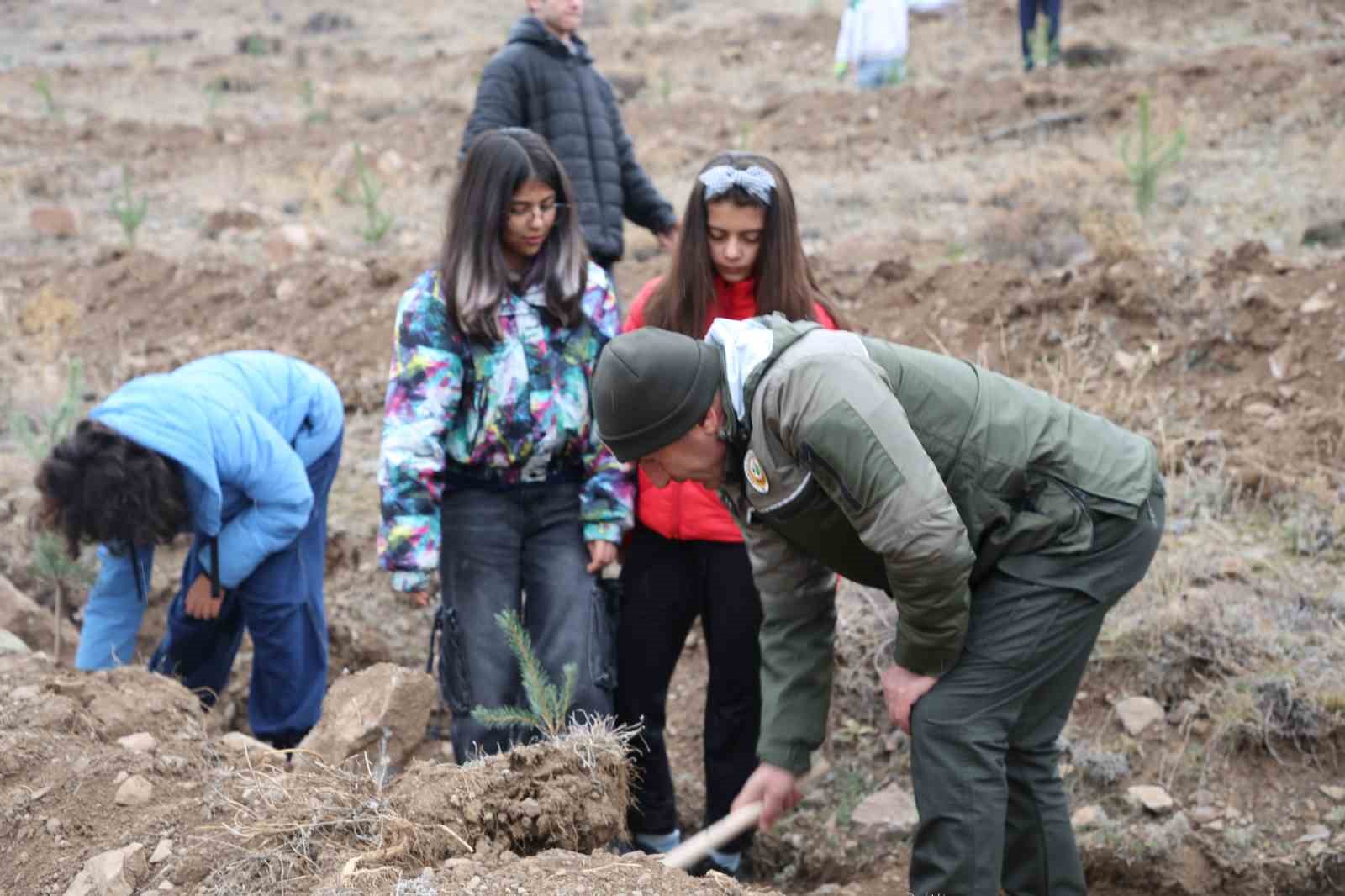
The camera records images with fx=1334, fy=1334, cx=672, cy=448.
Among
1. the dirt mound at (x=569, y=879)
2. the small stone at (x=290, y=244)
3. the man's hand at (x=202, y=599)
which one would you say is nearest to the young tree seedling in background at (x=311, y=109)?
the small stone at (x=290, y=244)

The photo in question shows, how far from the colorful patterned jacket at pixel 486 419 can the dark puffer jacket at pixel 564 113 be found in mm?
1010

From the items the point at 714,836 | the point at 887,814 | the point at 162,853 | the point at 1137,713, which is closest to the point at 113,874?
the point at 162,853

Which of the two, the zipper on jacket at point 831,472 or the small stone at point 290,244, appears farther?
the small stone at point 290,244

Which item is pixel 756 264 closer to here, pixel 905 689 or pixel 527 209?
pixel 527 209

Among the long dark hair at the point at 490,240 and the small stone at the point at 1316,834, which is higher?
the long dark hair at the point at 490,240

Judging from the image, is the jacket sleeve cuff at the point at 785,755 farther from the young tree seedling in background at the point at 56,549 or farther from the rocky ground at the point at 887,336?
the young tree seedling in background at the point at 56,549

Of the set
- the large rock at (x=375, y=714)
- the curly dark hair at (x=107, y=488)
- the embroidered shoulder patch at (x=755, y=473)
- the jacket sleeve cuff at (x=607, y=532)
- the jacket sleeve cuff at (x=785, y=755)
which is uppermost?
the embroidered shoulder patch at (x=755, y=473)

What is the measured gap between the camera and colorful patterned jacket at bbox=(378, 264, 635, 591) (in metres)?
2.98

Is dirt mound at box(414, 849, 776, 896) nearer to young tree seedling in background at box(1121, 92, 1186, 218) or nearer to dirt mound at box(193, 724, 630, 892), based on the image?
dirt mound at box(193, 724, 630, 892)

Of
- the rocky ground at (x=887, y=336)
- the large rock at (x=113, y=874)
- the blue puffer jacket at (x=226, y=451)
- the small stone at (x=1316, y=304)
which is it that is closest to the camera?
the large rock at (x=113, y=874)

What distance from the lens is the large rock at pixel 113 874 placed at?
2.26m

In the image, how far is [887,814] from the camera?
3.53 m

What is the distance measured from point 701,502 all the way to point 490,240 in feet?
2.52

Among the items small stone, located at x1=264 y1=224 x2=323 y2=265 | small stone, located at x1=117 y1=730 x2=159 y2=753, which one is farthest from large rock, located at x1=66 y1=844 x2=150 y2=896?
small stone, located at x1=264 y1=224 x2=323 y2=265
